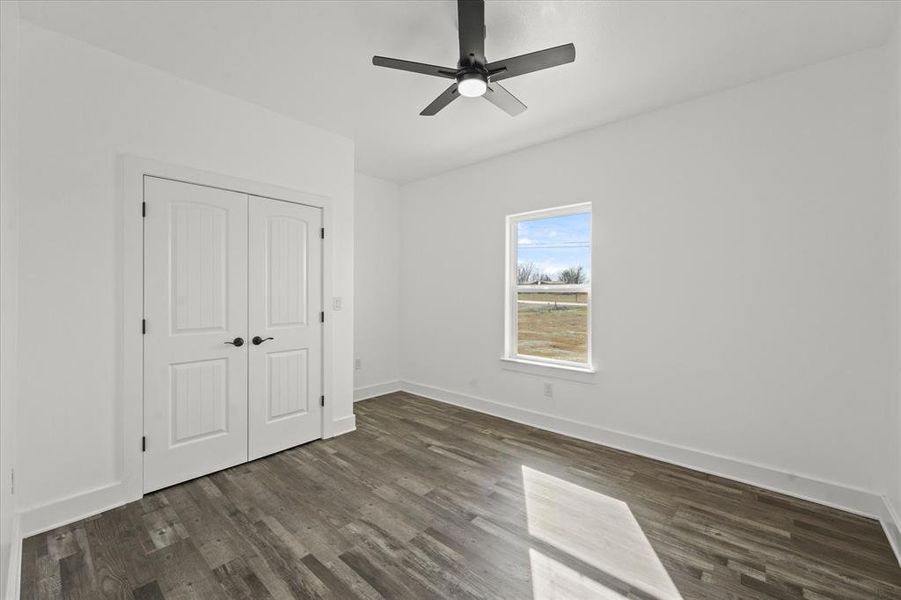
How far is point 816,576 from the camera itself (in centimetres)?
190

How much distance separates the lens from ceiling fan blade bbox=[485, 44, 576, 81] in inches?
79.2

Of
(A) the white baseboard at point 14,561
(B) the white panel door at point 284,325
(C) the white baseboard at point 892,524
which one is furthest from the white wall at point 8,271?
(C) the white baseboard at point 892,524

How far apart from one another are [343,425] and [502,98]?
3094 mm

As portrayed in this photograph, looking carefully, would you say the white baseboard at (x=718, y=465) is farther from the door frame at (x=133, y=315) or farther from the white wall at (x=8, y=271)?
the white wall at (x=8, y=271)

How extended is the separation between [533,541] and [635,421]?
1.66 meters

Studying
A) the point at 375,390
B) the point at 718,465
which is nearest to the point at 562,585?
the point at 718,465

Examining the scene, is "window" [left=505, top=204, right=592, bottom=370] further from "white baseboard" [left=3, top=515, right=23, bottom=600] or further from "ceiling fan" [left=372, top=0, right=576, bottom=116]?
"white baseboard" [left=3, top=515, right=23, bottom=600]

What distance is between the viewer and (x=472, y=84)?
2254mm

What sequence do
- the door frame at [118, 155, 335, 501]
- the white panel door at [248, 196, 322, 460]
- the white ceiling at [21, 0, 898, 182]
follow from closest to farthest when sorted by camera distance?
the white ceiling at [21, 0, 898, 182] → the door frame at [118, 155, 335, 501] → the white panel door at [248, 196, 322, 460]

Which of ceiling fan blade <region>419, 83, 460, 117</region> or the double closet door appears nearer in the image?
ceiling fan blade <region>419, 83, 460, 117</region>

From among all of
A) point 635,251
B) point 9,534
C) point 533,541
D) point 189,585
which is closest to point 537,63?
point 635,251

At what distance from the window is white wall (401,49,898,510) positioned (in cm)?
18

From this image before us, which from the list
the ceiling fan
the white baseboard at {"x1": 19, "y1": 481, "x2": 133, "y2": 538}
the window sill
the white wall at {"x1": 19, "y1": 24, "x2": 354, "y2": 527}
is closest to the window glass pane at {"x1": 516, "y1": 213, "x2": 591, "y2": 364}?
the window sill

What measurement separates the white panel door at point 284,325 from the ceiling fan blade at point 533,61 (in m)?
2.08
